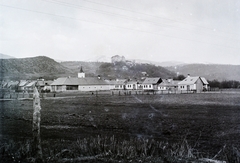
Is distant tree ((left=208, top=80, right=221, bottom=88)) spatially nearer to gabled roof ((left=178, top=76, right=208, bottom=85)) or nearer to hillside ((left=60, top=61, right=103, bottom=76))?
gabled roof ((left=178, top=76, right=208, bottom=85))

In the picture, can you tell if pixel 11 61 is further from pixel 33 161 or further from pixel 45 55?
pixel 33 161

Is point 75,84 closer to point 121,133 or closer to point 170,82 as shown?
point 121,133

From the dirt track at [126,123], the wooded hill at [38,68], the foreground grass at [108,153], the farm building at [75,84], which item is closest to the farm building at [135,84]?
the farm building at [75,84]

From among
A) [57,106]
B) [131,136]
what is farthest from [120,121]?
[57,106]

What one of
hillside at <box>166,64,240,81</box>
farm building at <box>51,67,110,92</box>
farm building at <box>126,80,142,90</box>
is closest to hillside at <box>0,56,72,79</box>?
farm building at <box>51,67,110,92</box>

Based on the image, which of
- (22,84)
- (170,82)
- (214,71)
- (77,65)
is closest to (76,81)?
(77,65)
